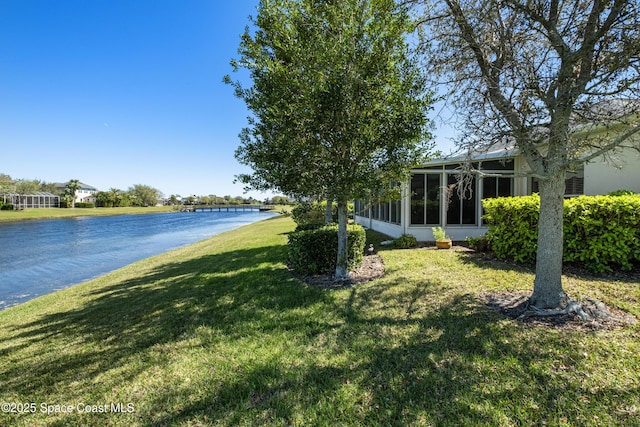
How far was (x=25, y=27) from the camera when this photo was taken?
35.3 ft

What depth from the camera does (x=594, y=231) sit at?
5.68m

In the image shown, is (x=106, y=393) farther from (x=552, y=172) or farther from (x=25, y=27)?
(x=25, y=27)

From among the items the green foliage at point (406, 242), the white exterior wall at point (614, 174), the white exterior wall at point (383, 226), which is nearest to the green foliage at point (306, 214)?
the green foliage at point (406, 242)

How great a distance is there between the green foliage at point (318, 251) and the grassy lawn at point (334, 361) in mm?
1219

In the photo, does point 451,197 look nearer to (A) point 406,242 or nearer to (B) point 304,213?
(A) point 406,242

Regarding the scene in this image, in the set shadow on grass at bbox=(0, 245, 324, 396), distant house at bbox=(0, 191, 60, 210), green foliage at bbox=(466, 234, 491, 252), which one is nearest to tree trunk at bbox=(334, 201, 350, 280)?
shadow on grass at bbox=(0, 245, 324, 396)

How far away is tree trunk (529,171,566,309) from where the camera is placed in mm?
3979

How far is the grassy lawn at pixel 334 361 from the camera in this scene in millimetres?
2447

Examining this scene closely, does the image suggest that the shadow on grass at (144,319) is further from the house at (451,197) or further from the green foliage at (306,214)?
the house at (451,197)

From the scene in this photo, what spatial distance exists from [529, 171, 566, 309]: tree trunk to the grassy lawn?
708 millimetres

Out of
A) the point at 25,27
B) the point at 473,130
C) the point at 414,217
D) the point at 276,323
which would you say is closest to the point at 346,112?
the point at 473,130

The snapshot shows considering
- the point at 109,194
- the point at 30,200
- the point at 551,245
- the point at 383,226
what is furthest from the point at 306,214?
the point at 109,194

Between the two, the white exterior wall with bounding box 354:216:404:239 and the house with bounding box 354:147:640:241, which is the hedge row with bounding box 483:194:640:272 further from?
the white exterior wall with bounding box 354:216:404:239

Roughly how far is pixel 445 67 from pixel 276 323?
5816 millimetres
